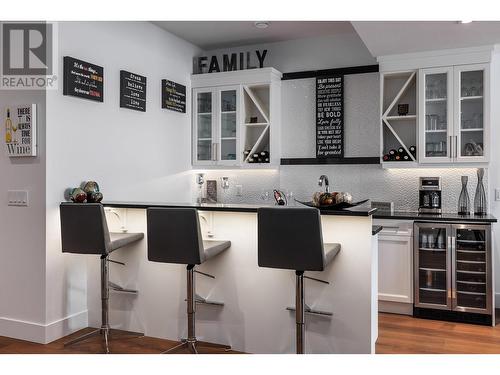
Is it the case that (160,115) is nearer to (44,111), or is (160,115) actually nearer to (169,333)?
(44,111)

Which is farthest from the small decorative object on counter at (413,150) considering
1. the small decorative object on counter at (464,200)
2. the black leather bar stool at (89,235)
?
the black leather bar stool at (89,235)

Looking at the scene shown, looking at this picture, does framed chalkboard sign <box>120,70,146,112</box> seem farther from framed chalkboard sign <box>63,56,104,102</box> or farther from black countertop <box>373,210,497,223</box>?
black countertop <box>373,210,497,223</box>

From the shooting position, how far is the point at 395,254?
442cm

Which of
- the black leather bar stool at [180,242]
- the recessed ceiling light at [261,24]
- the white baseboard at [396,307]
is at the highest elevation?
the recessed ceiling light at [261,24]

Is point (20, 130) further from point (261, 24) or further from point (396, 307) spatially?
point (396, 307)

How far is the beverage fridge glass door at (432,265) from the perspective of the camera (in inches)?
168

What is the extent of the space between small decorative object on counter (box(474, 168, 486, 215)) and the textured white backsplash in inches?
3.2

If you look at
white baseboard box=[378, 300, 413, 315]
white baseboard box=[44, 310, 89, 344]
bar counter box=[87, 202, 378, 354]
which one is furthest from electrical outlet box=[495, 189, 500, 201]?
white baseboard box=[44, 310, 89, 344]

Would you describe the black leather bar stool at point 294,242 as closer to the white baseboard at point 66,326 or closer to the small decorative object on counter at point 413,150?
the white baseboard at point 66,326

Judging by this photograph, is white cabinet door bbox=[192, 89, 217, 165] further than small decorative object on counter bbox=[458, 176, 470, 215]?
Yes

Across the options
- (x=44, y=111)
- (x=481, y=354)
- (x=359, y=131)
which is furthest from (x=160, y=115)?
(x=481, y=354)

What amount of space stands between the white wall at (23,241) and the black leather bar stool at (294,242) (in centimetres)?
194

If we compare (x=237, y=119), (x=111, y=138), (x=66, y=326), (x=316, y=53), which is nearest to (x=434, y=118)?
(x=316, y=53)

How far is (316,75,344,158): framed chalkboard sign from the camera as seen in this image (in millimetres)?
5281
